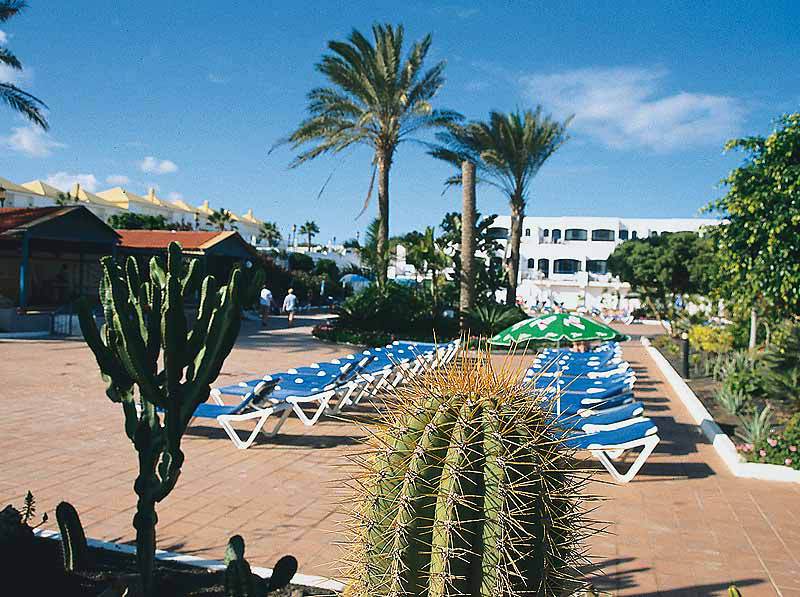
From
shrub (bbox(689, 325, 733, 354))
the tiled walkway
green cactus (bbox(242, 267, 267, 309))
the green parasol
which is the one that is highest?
green cactus (bbox(242, 267, 267, 309))

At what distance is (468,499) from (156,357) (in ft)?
7.05

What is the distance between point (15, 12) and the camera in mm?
20312

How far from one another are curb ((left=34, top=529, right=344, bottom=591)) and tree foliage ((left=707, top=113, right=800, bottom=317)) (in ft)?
28.4

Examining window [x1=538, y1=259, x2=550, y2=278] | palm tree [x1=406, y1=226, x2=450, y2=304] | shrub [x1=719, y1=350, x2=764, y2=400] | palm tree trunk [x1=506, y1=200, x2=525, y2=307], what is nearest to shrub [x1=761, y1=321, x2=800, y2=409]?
shrub [x1=719, y1=350, x2=764, y2=400]

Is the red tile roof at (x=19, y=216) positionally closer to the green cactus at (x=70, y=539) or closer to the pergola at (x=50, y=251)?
the pergola at (x=50, y=251)

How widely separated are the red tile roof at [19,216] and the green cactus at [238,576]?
20093 mm

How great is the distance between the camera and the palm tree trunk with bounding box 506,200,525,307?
2598 cm

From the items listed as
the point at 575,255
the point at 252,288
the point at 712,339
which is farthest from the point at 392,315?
the point at 575,255

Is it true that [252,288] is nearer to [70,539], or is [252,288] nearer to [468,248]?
[70,539]

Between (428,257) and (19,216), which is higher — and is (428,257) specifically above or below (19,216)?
below

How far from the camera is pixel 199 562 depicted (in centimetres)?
414

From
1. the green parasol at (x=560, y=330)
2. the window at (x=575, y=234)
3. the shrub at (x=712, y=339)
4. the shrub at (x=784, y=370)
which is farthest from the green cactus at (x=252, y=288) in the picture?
the window at (x=575, y=234)

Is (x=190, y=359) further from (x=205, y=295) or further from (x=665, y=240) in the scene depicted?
(x=665, y=240)

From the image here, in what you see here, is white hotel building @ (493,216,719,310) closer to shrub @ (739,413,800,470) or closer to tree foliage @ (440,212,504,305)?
tree foliage @ (440,212,504,305)
